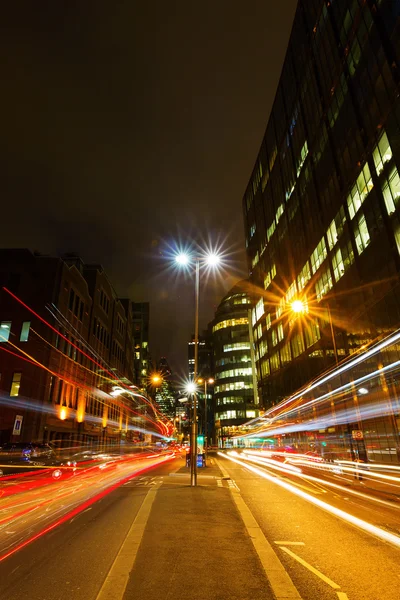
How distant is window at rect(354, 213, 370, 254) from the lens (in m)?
35.0

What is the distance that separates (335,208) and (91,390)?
41.5 meters

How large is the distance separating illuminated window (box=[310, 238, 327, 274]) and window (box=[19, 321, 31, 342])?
3611cm

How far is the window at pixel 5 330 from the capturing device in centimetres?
3948

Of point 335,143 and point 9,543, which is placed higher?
point 335,143

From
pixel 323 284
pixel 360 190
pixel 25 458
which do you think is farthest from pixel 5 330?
pixel 360 190

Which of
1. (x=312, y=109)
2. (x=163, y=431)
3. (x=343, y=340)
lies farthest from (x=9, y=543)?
(x=163, y=431)

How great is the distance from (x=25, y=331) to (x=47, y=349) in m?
3.18

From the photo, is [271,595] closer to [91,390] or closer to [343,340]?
[343,340]

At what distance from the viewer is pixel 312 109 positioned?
162ft

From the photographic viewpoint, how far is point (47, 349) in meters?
39.2

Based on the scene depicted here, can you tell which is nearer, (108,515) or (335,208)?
(108,515)

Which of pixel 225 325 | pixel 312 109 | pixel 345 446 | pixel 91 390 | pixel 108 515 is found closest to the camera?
pixel 108 515

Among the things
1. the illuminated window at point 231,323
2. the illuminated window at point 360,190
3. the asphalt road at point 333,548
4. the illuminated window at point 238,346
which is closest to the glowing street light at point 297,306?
the illuminated window at point 360,190

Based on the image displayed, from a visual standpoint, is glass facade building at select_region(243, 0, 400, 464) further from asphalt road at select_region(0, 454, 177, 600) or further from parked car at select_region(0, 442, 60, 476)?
asphalt road at select_region(0, 454, 177, 600)
